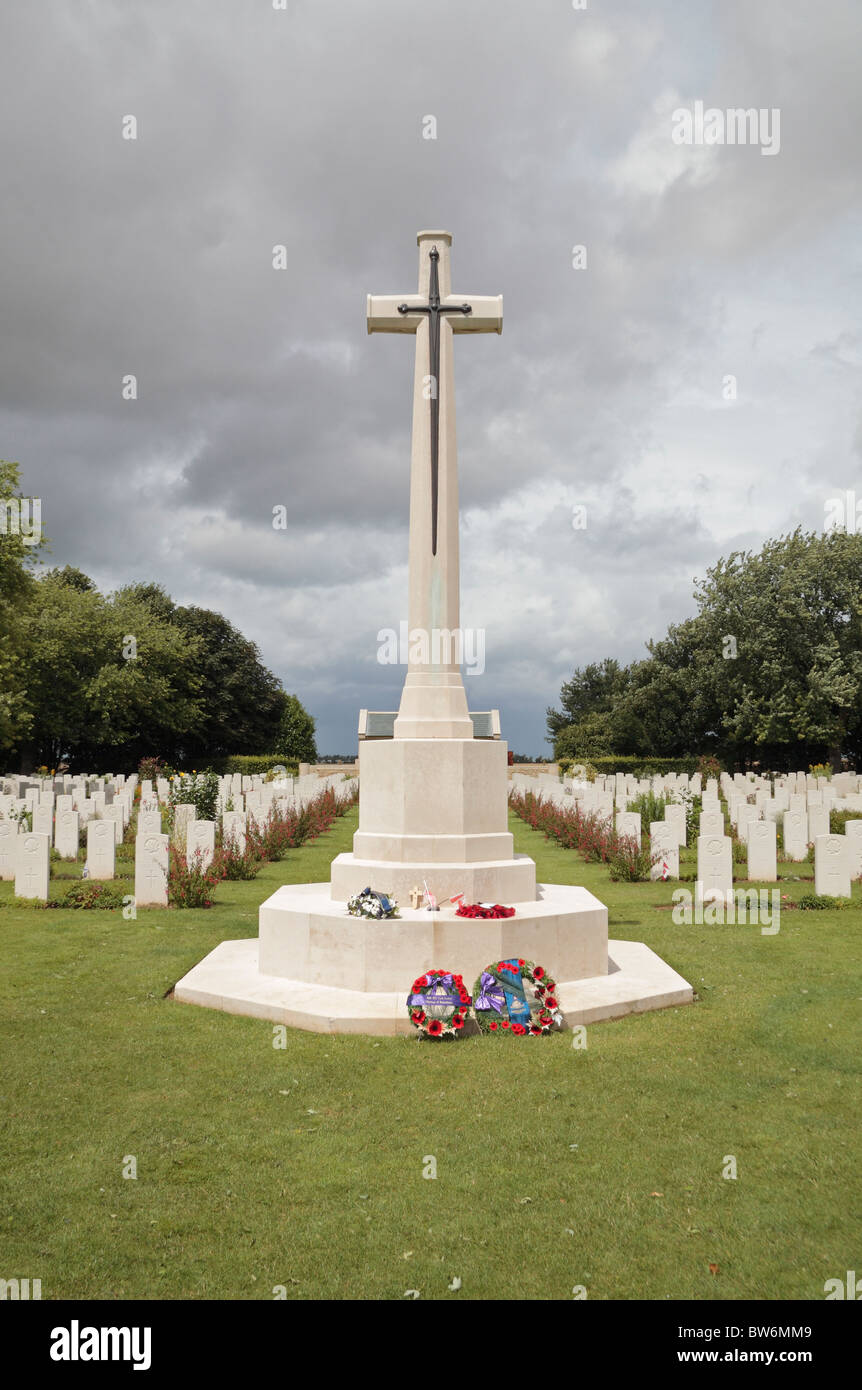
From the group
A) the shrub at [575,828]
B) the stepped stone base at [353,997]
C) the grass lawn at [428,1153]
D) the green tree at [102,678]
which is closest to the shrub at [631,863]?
the shrub at [575,828]

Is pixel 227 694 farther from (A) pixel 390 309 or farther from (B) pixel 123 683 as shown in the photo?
(A) pixel 390 309

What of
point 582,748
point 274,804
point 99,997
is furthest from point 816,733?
point 99,997

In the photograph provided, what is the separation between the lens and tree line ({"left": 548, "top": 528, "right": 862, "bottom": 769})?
104ft

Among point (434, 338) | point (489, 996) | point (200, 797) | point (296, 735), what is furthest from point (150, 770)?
point (489, 996)

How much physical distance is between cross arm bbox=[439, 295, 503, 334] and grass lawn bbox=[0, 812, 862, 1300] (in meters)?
5.41

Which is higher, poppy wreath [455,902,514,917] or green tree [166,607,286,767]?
green tree [166,607,286,767]

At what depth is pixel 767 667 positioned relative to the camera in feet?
106

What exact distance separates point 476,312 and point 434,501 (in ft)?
5.81

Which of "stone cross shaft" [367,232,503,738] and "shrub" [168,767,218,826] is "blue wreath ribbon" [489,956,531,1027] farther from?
"shrub" [168,767,218,826]

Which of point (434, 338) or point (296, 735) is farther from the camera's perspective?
point (296, 735)

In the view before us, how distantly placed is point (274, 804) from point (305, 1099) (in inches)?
549

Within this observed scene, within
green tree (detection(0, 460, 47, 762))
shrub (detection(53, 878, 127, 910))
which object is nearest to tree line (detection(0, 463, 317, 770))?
green tree (detection(0, 460, 47, 762))

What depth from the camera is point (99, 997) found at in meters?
6.52
